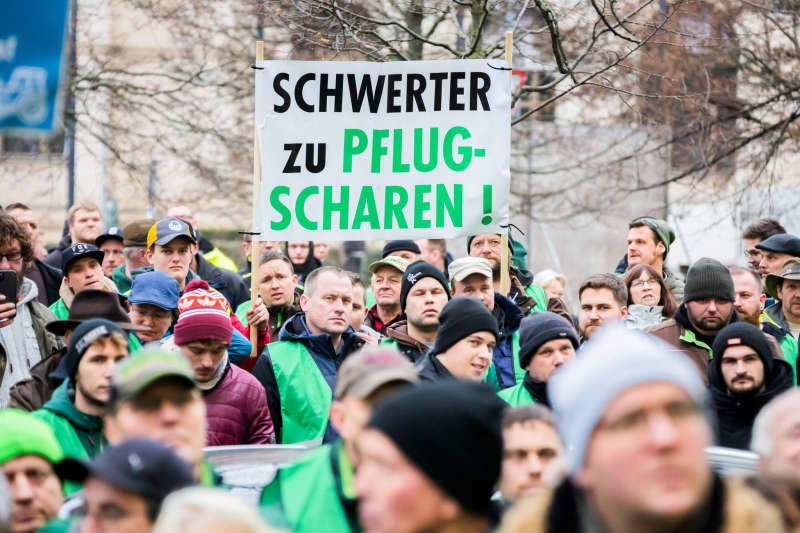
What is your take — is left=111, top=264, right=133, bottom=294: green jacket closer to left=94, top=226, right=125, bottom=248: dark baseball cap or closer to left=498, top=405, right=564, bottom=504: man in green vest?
left=94, top=226, right=125, bottom=248: dark baseball cap

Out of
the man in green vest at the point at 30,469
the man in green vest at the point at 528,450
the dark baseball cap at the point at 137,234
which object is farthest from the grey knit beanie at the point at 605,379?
the dark baseball cap at the point at 137,234

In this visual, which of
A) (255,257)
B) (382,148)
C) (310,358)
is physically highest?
(382,148)

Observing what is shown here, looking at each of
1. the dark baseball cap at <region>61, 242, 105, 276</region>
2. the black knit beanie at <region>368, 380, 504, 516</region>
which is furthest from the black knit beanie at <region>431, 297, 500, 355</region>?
the black knit beanie at <region>368, 380, 504, 516</region>

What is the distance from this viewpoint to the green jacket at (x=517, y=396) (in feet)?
22.2

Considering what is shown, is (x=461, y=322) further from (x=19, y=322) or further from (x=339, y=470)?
(x=19, y=322)

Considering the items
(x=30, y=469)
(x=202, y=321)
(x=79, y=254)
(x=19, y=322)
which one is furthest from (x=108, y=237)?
(x=30, y=469)

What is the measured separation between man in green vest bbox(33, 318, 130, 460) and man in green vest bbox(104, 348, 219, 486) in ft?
3.84

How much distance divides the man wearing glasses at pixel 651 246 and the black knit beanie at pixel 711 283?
69.5 inches

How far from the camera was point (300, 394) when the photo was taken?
7.46 metres

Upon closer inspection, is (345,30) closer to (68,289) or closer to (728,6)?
(68,289)

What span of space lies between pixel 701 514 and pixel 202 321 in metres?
4.24

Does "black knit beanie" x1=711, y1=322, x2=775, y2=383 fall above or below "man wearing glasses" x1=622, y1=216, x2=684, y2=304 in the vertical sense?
below

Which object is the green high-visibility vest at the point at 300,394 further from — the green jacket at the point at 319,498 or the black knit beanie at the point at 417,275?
the green jacket at the point at 319,498

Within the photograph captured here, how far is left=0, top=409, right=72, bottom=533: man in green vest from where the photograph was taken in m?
4.57
